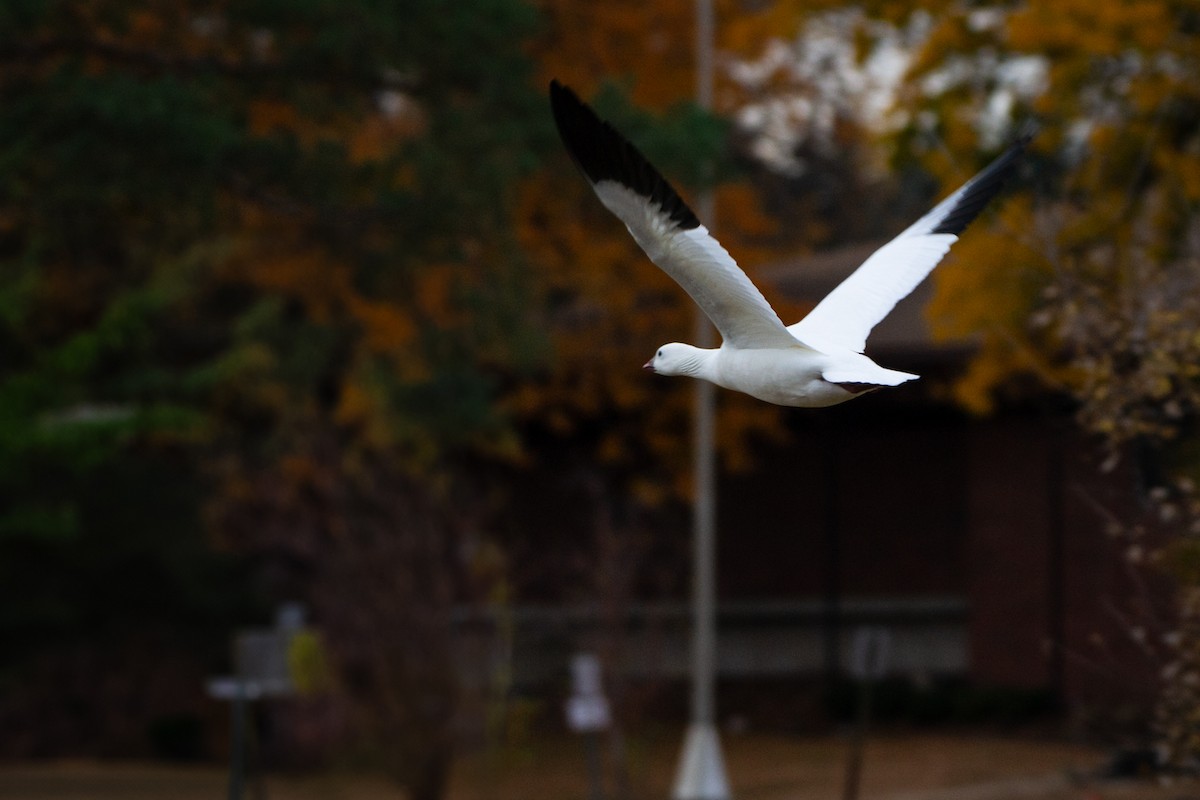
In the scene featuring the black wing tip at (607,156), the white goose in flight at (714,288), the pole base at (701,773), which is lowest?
the pole base at (701,773)

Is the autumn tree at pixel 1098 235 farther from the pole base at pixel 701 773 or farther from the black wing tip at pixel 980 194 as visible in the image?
the pole base at pixel 701 773

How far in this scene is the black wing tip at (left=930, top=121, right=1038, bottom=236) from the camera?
306 inches

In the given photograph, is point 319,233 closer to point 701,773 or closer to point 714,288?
point 701,773

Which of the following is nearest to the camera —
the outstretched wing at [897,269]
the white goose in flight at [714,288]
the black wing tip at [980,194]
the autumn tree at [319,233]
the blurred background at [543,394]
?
the white goose in flight at [714,288]

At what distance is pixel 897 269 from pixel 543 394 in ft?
40.3

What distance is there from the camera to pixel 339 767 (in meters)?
13.7

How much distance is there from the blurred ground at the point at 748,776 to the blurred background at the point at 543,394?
10.8 inches

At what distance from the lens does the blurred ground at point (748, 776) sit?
45.2ft

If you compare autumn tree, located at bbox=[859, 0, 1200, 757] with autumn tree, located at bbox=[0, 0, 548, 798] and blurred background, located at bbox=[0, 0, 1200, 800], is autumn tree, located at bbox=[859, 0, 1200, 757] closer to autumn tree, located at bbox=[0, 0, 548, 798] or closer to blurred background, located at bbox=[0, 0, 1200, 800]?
blurred background, located at bbox=[0, 0, 1200, 800]

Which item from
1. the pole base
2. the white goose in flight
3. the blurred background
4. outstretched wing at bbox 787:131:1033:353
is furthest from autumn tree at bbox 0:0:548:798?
the white goose in flight

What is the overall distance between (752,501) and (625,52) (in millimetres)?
4998

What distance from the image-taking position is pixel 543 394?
1986 centimetres

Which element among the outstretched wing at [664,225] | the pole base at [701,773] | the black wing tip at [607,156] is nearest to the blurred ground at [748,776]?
the pole base at [701,773]

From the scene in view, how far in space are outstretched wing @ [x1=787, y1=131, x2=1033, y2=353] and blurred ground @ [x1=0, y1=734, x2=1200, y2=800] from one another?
14.3 ft
